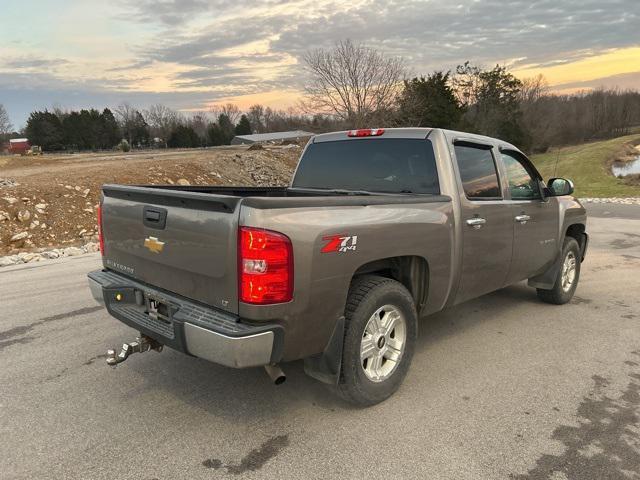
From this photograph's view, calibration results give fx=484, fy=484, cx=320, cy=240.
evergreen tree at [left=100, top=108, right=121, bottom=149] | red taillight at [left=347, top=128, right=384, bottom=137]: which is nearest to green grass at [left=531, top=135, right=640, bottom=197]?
red taillight at [left=347, top=128, right=384, bottom=137]

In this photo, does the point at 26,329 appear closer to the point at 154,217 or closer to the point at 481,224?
the point at 154,217

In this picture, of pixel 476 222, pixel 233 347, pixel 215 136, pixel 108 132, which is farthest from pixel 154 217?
pixel 215 136

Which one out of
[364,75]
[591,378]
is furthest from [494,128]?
[591,378]

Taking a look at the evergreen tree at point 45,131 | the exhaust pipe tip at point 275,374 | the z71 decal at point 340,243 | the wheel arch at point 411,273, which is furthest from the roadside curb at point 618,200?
the evergreen tree at point 45,131

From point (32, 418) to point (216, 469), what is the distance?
1.50 m

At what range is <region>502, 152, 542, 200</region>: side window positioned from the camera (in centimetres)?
483

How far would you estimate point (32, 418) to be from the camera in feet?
11.0

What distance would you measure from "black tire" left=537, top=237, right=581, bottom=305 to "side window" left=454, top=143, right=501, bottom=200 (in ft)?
5.72

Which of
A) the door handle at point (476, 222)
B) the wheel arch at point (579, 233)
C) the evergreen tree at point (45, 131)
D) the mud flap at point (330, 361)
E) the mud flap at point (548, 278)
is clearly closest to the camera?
the mud flap at point (330, 361)

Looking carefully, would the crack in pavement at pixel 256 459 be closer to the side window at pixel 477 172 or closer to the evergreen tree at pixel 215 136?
the side window at pixel 477 172

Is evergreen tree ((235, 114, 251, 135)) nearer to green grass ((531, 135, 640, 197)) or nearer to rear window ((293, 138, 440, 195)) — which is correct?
green grass ((531, 135, 640, 197))

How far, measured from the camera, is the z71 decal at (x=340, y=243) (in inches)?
115

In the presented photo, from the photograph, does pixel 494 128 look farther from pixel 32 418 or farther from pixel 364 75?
pixel 32 418

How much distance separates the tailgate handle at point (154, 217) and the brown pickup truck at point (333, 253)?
0.04 feet
